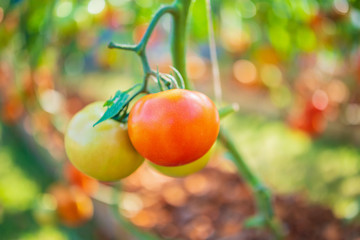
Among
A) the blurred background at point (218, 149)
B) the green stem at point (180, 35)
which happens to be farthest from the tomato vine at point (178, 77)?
the blurred background at point (218, 149)

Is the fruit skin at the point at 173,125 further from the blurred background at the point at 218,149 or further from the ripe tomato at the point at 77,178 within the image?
the ripe tomato at the point at 77,178

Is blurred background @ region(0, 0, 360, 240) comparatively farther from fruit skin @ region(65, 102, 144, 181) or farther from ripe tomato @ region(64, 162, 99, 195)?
fruit skin @ region(65, 102, 144, 181)

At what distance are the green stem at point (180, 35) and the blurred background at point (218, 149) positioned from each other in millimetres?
306

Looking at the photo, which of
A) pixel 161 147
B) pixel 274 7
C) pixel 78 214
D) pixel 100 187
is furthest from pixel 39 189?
pixel 161 147

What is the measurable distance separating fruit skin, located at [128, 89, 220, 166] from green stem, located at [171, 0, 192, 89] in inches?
6.8

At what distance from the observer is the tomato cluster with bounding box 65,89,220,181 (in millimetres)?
477

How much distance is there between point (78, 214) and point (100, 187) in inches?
15.1

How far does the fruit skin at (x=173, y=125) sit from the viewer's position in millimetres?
476

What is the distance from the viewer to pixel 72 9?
119 cm

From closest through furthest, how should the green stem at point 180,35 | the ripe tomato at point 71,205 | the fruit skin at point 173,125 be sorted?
1. the fruit skin at point 173,125
2. the green stem at point 180,35
3. the ripe tomato at point 71,205

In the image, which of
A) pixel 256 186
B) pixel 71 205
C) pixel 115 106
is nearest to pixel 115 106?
pixel 115 106

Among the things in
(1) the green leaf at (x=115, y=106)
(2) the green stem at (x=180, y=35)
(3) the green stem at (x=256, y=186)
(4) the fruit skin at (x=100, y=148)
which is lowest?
(3) the green stem at (x=256, y=186)

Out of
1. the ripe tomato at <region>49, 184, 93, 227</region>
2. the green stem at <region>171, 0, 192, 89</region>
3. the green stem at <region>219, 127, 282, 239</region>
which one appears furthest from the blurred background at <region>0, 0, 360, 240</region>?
the green stem at <region>171, 0, 192, 89</region>

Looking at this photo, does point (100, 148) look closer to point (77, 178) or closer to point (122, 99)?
point (122, 99)
